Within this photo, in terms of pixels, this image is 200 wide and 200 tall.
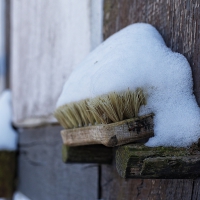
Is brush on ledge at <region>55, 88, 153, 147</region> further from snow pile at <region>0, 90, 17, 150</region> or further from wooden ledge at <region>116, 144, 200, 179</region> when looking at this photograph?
snow pile at <region>0, 90, 17, 150</region>

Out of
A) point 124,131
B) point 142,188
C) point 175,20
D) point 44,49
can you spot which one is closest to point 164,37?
point 175,20

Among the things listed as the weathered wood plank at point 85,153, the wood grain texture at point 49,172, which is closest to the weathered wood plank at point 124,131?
the weathered wood plank at point 85,153

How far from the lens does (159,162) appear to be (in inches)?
28.4

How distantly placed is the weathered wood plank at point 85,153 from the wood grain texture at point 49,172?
0.54 ft

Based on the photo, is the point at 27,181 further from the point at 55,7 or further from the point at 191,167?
the point at 191,167

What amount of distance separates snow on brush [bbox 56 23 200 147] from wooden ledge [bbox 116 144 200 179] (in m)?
0.03

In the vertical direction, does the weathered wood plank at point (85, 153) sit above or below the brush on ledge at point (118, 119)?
below

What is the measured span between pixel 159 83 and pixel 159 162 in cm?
18

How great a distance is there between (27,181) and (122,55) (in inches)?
55.8

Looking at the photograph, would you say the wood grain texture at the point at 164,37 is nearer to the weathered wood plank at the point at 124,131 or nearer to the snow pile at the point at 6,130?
the weathered wood plank at the point at 124,131

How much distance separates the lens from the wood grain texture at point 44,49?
1415 millimetres

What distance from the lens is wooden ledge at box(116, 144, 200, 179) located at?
72 centimetres

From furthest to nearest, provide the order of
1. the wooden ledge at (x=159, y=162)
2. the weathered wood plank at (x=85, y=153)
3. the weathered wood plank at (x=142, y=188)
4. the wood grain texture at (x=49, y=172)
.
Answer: the wood grain texture at (x=49, y=172) → the weathered wood plank at (x=85, y=153) → the weathered wood plank at (x=142, y=188) → the wooden ledge at (x=159, y=162)

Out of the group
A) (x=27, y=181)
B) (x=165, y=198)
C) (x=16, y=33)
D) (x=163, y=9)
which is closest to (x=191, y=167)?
(x=165, y=198)
